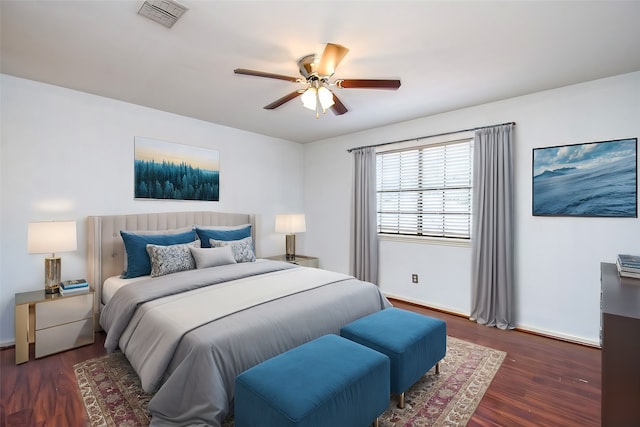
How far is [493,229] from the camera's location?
3361 millimetres

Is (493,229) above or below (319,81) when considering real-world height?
below

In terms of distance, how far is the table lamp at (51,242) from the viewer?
2.59 metres

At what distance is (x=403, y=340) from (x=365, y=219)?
102 inches

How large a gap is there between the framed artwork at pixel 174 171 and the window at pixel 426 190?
2458mm

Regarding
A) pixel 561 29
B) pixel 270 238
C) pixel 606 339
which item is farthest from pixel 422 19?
pixel 270 238

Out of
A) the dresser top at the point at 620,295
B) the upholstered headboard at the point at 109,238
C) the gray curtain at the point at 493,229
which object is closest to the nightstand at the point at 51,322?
the upholstered headboard at the point at 109,238

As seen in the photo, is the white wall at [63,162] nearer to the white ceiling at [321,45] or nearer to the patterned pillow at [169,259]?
the white ceiling at [321,45]

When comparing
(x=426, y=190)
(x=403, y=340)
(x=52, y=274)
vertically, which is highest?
(x=426, y=190)

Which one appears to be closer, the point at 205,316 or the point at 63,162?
the point at 205,316

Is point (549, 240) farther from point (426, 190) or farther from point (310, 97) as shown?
point (310, 97)

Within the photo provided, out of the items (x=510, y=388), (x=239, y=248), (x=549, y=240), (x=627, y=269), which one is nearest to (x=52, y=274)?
(x=239, y=248)

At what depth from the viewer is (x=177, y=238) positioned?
3.36m

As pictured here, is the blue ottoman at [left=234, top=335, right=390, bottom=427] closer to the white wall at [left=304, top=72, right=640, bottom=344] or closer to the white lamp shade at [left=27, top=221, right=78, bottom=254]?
the white lamp shade at [left=27, top=221, right=78, bottom=254]

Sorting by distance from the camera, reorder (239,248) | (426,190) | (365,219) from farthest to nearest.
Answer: (365,219), (426,190), (239,248)
